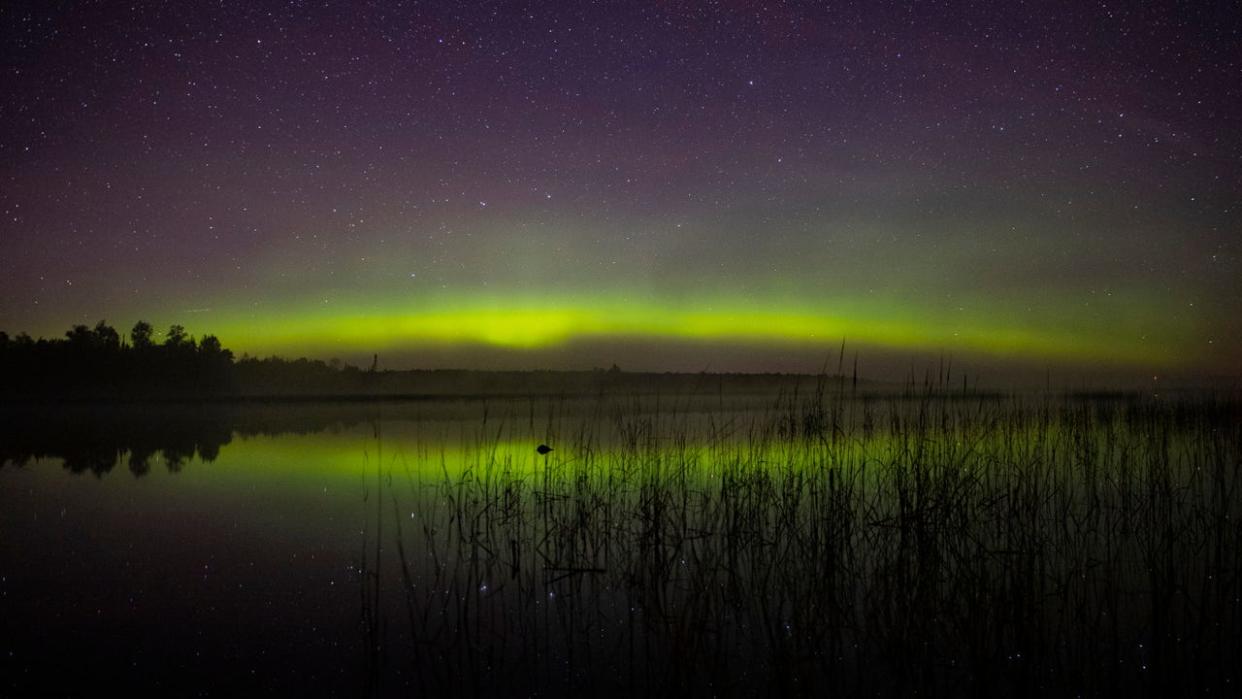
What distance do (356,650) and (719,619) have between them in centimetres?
212

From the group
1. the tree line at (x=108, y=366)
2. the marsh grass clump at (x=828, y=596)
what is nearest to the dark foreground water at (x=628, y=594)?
the marsh grass clump at (x=828, y=596)

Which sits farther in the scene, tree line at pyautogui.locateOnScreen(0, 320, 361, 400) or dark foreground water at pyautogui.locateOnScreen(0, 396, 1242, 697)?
tree line at pyautogui.locateOnScreen(0, 320, 361, 400)

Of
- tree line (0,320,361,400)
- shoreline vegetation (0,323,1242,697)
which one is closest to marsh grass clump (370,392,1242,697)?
shoreline vegetation (0,323,1242,697)

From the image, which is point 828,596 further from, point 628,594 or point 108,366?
point 108,366

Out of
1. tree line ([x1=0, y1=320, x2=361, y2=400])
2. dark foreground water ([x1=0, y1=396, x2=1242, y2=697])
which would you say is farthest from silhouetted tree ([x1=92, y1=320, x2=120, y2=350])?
dark foreground water ([x1=0, y1=396, x2=1242, y2=697])

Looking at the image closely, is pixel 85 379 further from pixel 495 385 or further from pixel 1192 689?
pixel 1192 689

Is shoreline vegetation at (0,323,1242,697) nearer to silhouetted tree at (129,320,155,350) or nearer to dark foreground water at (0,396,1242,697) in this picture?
dark foreground water at (0,396,1242,697)

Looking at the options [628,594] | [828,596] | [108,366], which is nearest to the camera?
[828,596]

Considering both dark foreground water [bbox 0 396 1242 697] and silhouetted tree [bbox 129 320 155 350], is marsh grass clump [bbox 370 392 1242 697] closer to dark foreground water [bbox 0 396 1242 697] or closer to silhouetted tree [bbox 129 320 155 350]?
dark foreground water [bbox 0 396 1242 697]

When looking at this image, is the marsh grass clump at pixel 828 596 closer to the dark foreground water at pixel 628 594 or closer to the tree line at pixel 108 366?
the dark foreground water at pixel 628 594

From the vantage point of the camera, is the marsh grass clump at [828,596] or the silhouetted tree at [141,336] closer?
the marsh grass clump at [828,596]

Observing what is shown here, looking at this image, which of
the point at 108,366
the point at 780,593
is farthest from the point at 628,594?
the point at 108,366

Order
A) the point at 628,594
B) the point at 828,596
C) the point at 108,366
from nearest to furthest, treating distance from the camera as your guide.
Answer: the point at 828,596
the point at 628,594
the point at 108,366

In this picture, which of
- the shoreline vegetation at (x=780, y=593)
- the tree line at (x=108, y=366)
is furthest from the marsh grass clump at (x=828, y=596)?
the tree line at (x=108, y=366)
